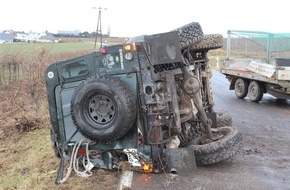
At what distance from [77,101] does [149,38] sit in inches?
50.4

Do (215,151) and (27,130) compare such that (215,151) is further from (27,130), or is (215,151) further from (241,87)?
(241,87)

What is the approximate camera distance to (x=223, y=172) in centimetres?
546

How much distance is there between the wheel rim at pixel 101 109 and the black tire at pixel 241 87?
9.55 metres

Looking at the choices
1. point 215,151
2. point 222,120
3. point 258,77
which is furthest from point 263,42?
point 215,151

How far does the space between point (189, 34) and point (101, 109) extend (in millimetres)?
1588

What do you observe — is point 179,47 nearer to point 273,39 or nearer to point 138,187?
point 138,187

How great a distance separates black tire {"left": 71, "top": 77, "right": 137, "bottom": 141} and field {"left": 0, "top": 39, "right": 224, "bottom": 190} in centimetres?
65

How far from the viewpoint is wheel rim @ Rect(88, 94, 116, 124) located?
528 cm

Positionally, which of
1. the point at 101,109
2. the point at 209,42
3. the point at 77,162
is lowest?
the point at 77,162

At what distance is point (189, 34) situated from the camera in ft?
18.1

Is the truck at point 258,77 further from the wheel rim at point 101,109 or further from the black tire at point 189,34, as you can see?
the wheel rim at point 101,109

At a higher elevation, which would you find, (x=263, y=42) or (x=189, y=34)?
(x=189, y=34)

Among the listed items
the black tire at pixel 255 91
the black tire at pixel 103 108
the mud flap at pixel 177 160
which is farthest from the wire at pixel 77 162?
the black tire at pixel 255 91

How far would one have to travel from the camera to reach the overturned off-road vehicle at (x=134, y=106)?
5.17m
